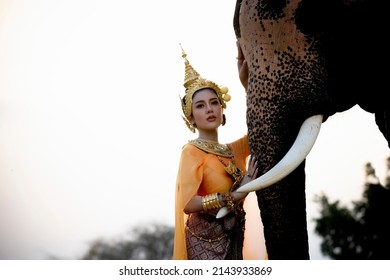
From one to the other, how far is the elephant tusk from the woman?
1.32ft

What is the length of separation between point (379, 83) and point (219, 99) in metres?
0.44

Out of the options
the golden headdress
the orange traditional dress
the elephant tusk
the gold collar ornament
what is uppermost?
the golden headdress

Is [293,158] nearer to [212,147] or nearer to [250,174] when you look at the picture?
[250,174]

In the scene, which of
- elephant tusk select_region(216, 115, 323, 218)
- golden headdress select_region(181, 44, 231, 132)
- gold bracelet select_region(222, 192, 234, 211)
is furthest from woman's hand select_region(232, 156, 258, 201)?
golden headdress select_region(181, 44, 231, 132)

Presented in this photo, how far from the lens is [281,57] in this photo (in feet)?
5.95

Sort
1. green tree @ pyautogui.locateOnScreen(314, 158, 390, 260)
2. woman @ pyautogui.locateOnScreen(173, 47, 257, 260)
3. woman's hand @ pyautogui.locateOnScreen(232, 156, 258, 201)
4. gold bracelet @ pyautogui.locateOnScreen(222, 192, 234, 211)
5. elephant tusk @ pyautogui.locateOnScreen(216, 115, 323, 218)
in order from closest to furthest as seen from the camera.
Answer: elephant tusk @ pyautogui.locateOnScreen(216, 115, 323, 218) < woman's hand @ pyautogui.locateOnScreen(232, 156, 258, 201) < gold bracelet @ pyautogui.locateOnScreen(222, 192, 234, 211) < woman @ pyautogui.locateOnScreen(173, 47, 257, 260) < green tree @ pyautogui.locateOnScreen(314, 158, 390, 260)

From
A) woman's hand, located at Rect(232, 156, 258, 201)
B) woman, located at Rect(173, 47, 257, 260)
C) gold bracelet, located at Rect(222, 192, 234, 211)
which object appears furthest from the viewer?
woman, located at Rect(173, 47, 257, 260)

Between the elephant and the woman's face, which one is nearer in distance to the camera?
the elephant

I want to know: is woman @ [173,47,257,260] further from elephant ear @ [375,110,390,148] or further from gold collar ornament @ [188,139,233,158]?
elephant ear @ [375,110,390,148]

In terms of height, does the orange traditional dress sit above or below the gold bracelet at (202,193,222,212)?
above

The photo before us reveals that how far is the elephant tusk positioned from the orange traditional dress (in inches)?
17.0

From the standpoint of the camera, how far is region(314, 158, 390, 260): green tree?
15.6ft

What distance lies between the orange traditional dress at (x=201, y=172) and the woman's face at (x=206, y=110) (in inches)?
1.9
